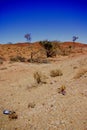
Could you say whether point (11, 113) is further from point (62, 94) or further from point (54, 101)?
point (62, 94)

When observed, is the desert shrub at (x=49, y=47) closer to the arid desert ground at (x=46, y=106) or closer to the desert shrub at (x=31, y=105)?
the arid desert ground at (x=46, y=106)

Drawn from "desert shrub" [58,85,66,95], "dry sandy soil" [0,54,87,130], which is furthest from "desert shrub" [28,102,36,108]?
"desert shrub" [58,85,66,95]

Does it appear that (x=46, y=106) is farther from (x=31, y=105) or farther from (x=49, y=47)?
(x=49, y=47)

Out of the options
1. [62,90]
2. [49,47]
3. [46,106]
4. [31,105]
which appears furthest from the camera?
[49,47]

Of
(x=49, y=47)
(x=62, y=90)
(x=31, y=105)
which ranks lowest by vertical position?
(x=31, y=105)

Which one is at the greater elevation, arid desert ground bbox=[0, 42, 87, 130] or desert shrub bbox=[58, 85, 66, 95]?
desert shrub bbox=[58, 85, 66, 95]

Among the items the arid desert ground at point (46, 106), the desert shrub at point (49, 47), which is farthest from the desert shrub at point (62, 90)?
the desert shrub at point (49, 47)

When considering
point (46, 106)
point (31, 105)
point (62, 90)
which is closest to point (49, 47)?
point (62, 90)

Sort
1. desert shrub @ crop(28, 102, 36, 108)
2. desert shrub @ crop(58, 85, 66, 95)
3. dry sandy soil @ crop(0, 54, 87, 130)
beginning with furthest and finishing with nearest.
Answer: desert shrub @ crop(58, 85, 66, 95), desert shrub @ crop(28, 102, 36, 108), dry sandy soil @ crop(0, 54, 87, 130)

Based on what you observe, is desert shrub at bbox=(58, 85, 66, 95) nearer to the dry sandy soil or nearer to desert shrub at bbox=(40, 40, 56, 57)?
the dry sandy soil

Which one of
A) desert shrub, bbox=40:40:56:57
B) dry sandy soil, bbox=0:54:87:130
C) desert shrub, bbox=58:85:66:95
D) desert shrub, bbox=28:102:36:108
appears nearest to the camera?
dry sandy soil, bbox=0:54:87:130

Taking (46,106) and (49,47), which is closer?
(46,106)

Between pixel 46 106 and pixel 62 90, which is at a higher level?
pixel 62 90

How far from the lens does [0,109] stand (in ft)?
29.6
